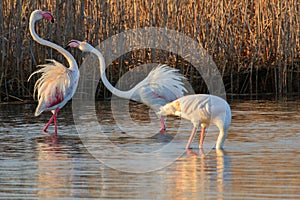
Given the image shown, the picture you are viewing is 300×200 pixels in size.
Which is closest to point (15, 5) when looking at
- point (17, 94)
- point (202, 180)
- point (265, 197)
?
point (17, 94)

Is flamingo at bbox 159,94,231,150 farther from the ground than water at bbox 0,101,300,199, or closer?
farther from the ground

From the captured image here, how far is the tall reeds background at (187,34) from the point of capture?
41.7 ft

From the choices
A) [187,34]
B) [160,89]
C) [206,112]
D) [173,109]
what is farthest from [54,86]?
[187,34]

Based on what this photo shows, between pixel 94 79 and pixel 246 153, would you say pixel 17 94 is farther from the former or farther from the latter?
pixel 246 153

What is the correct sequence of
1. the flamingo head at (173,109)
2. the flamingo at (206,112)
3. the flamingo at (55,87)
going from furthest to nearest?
1. the flamingo at (55,87)
2. the flamingo head at (173,109)
3. the flamingo at (206,112)

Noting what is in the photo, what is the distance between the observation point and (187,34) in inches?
535

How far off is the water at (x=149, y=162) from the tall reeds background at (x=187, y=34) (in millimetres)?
2093

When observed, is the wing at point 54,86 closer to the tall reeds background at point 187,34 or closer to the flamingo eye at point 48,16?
the flamingo eye at point 48,16

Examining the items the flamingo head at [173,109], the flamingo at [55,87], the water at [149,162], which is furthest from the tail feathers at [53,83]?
the flamingo head at [173,109]

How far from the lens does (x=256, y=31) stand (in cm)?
1385

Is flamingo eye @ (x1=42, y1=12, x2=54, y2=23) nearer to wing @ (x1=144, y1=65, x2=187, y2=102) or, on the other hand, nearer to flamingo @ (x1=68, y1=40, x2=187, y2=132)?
flamingo @ (x1=68, y1=40, x2=187, y2=132)

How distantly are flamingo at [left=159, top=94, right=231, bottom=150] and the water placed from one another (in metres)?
0.21

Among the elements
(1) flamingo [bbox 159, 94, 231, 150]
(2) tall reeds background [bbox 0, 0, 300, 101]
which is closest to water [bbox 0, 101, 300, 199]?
(1) flamingo [bbox 159, 94, 231, 150]

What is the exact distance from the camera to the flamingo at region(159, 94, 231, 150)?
8062 millimetres
